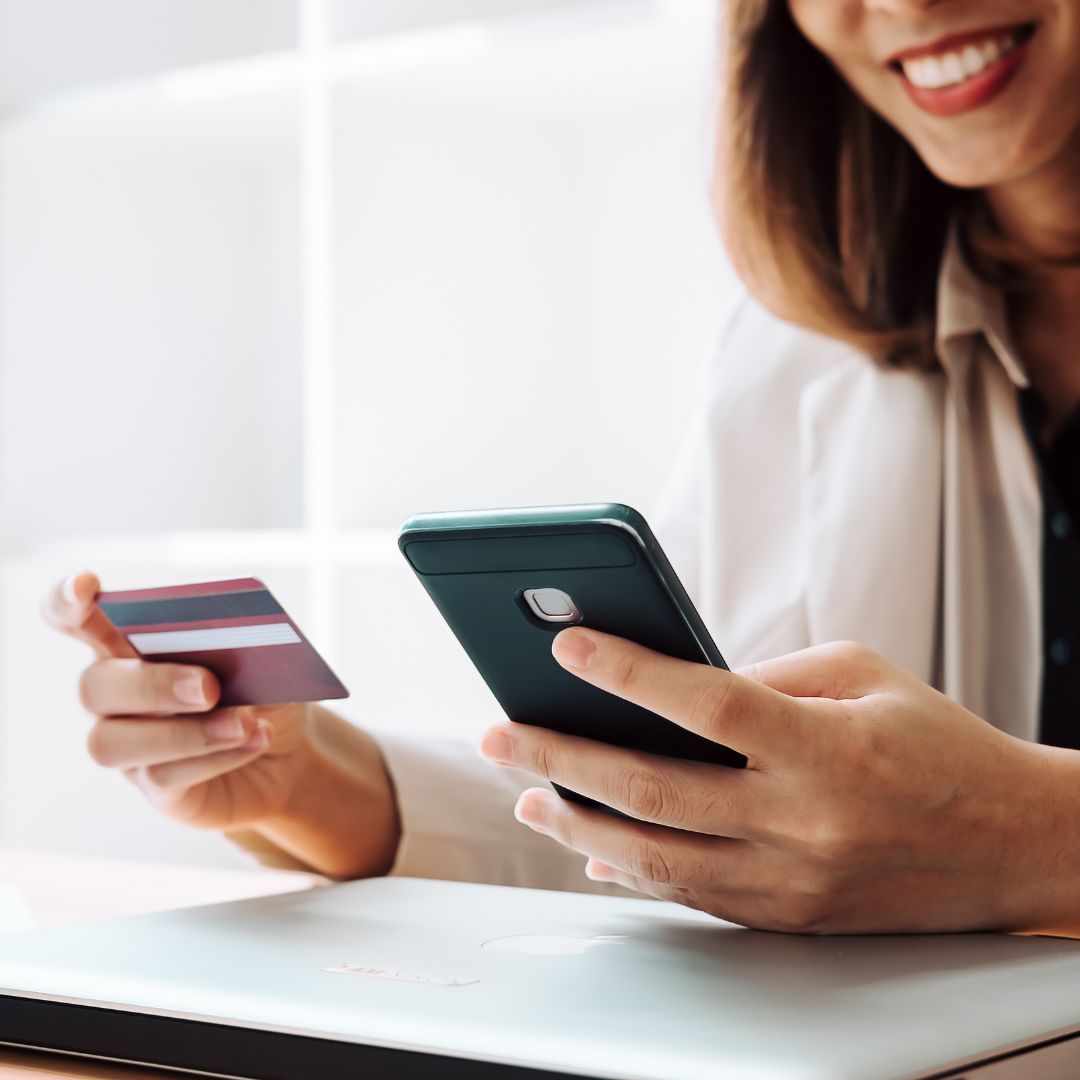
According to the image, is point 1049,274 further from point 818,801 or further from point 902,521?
point 818,801

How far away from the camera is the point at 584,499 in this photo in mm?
1986

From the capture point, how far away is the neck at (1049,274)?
1152mm

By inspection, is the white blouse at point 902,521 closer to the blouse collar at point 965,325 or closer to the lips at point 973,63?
the blouse collar at point 965,325

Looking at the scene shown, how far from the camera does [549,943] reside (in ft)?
1.92

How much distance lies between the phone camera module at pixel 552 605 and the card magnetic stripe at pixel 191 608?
0.50ft

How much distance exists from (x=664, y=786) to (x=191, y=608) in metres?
0.27

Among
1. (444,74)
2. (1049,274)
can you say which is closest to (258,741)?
(1049,274)

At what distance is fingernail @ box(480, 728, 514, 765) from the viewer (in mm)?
622

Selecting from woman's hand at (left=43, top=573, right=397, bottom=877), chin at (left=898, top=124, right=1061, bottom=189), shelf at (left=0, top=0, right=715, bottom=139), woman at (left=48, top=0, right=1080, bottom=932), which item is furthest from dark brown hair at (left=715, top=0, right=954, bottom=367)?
woman's hand at (left=43, top=573, right=397, bottom=877)

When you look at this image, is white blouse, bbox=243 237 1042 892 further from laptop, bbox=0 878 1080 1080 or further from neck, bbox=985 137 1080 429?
laptop, bbox=0 878 1080 1080

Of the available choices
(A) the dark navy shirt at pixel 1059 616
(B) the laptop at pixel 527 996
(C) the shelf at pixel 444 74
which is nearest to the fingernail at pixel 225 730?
(B) the laptop at pixel 527 996

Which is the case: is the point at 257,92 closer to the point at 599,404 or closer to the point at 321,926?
the point at 599,404

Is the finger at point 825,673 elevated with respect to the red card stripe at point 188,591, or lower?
lower

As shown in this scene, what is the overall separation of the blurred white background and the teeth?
1.78ft
